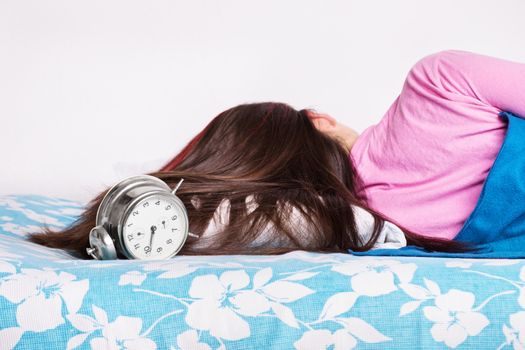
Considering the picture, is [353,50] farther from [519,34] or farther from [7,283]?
[7,283]

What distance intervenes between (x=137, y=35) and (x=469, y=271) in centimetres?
251

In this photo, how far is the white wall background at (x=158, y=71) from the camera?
3658 mm

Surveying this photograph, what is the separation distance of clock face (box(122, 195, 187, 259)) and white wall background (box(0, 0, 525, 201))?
6.25 feet

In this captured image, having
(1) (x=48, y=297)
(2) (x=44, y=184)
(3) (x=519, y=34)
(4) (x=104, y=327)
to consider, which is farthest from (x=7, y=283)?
(3) (x=519, y=34)

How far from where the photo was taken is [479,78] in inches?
77.4

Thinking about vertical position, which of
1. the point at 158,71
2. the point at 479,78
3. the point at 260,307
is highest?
the point at 479,78

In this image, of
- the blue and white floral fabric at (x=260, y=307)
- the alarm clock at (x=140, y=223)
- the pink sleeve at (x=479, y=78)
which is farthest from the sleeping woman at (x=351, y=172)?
the blue and white floral fabric at (x=260, y=307)

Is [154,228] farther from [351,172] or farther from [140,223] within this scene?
[351,172]

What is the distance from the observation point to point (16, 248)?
5.59 feet

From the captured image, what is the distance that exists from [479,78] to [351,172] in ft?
1.28

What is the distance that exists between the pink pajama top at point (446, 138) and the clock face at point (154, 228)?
0.55 meters

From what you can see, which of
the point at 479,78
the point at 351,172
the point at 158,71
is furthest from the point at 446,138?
the point at 158,71

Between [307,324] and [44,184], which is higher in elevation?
[307,324]

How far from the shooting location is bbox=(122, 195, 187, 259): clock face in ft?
5.56
